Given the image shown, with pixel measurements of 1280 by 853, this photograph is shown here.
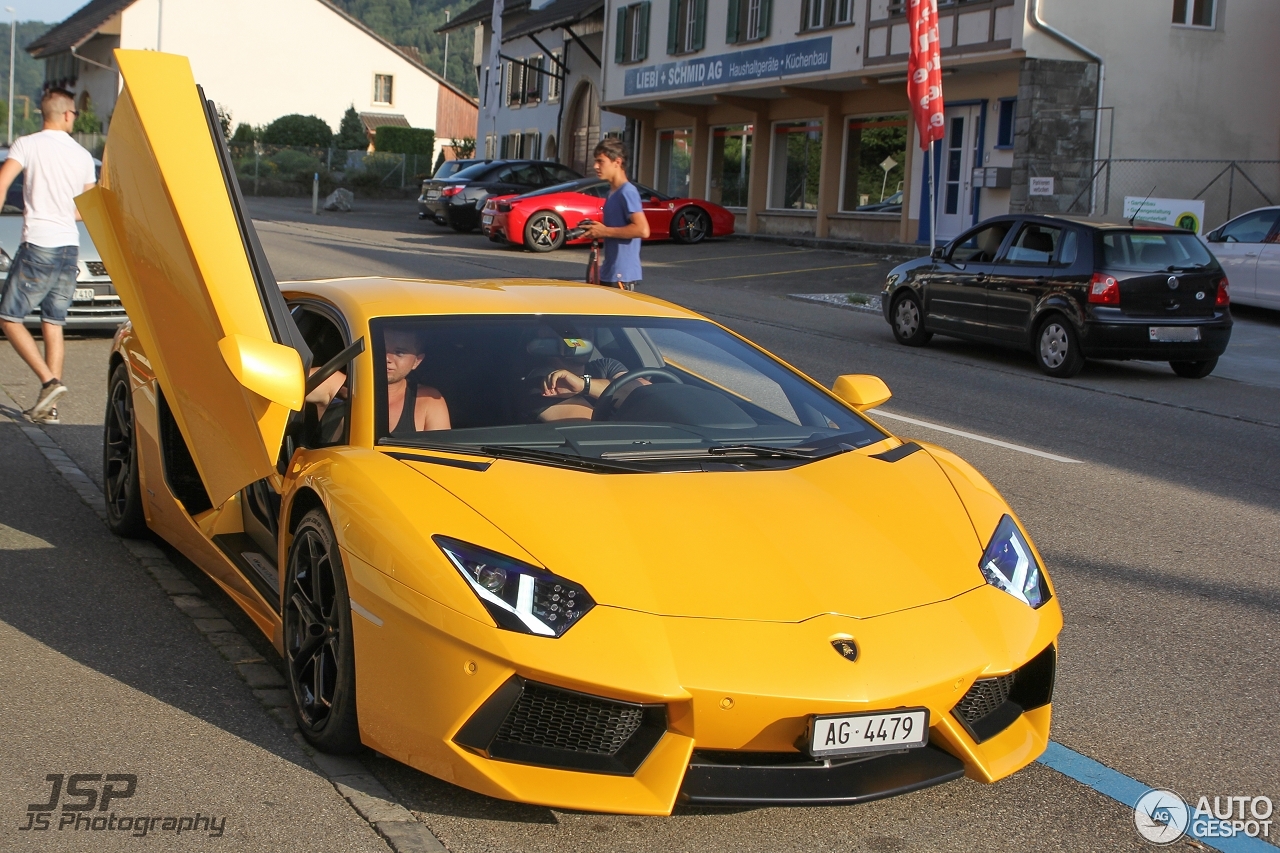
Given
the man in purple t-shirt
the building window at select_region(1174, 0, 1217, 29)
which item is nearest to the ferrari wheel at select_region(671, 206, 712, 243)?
the building window at select_region(1174, 0, 1217, 29)

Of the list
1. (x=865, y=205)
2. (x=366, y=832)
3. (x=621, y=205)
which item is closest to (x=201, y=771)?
(x=366, y=832)

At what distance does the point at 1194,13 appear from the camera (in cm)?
2473

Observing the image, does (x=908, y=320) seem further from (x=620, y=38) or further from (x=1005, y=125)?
(x=620, y=38)

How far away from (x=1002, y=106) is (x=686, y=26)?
1201 centimetres

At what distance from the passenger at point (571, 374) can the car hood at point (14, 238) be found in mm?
8262

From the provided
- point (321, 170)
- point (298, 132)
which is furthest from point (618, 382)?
point (298, 132)

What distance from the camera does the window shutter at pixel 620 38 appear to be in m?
38.0

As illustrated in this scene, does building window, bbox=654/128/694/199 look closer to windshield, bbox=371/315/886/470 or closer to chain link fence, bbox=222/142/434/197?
chain link fence, bbox=222/142/434/197

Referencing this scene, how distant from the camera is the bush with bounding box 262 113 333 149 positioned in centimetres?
5619

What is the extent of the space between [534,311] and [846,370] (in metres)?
8.51

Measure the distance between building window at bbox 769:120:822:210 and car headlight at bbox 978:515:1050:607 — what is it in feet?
89.6

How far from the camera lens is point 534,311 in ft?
14.9

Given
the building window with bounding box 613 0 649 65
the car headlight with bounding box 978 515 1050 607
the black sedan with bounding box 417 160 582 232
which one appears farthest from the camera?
the building window with bounding box 613 0 649 65

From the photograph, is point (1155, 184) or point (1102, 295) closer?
point (1102, 295)
